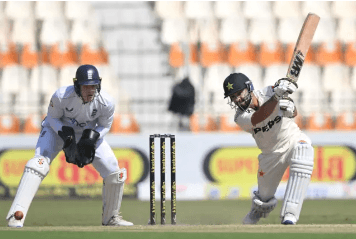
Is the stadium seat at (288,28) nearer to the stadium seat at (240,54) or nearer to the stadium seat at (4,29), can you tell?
the stadium seat at (240,54)

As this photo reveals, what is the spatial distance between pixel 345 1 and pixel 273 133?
8.79 metres

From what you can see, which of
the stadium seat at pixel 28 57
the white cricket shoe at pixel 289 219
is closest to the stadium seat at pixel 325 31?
the stadium seat at pixel 28 57

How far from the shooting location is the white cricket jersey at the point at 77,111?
623cm

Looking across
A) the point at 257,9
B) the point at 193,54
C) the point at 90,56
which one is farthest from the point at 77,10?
the point at 257,9

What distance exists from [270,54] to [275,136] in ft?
24.3

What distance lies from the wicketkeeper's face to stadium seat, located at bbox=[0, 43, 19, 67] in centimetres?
816

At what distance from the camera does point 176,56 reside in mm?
13289

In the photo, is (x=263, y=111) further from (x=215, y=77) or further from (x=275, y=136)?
(x=215, y=77)

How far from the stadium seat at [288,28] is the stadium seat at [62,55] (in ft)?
13.9

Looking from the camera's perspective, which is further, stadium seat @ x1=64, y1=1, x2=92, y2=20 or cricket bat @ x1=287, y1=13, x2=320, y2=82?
stadium seat @ x1=64, y1=1, x2=92, y2=20

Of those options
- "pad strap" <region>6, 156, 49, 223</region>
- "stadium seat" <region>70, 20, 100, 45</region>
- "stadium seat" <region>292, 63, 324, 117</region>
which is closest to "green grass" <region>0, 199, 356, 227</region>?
"pad strap" <region>6, 156, 49, 223</region>

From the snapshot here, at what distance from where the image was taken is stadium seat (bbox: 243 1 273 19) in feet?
46.4

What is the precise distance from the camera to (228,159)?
1092 cm

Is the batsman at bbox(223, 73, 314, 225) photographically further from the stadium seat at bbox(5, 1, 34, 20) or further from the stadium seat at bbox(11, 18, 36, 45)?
the stadium seat at bbox(5, 1, 34, 20)
